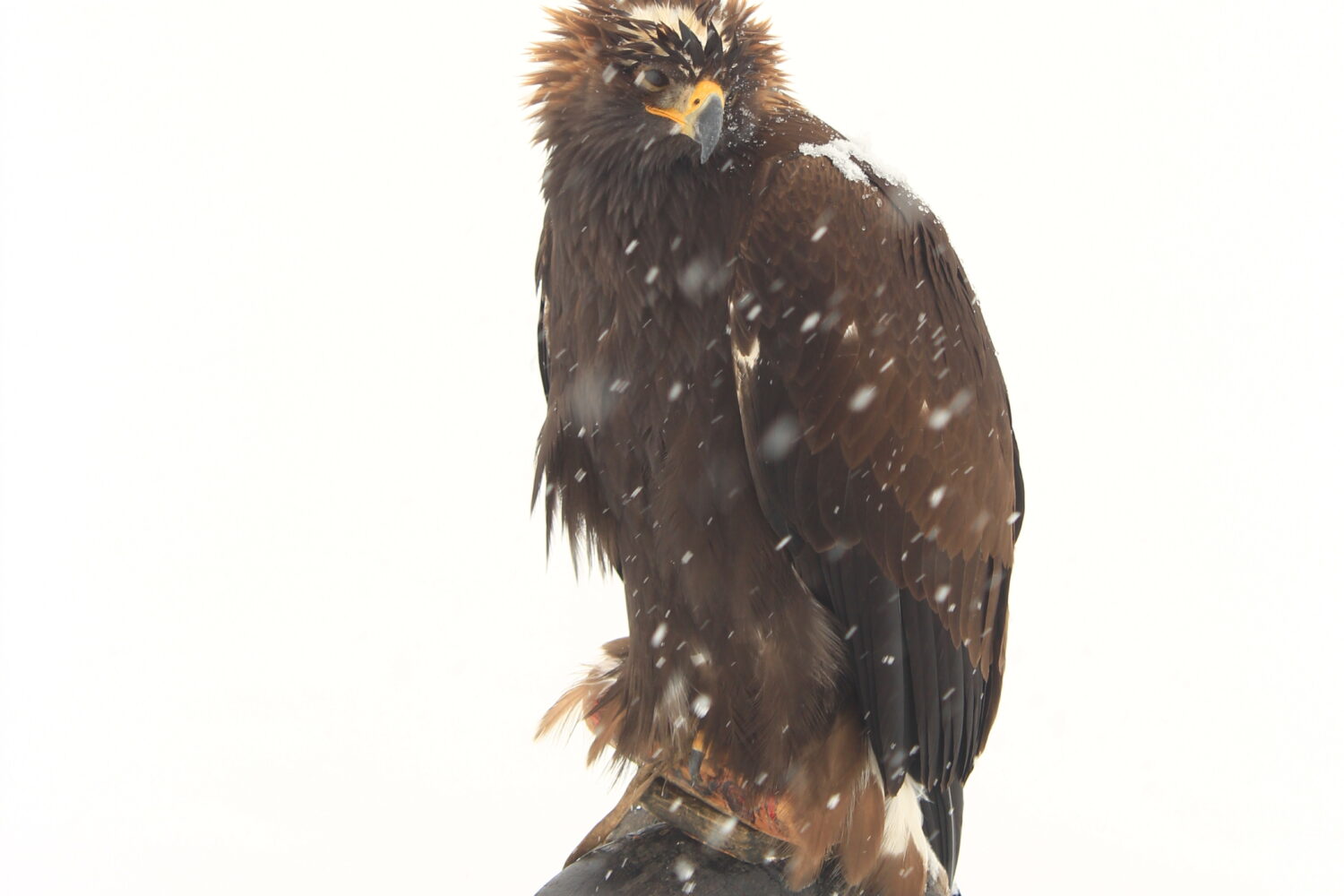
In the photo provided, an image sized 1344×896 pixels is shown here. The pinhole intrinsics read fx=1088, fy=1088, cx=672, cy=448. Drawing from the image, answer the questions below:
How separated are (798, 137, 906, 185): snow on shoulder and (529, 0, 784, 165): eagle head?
6.2 inches

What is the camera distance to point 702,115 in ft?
7.08

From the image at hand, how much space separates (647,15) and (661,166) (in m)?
0.31

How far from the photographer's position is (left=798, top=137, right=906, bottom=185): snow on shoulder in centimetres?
237

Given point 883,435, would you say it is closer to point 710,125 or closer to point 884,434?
point 884,434

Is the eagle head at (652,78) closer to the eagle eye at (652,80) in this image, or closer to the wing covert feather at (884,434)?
the eagle eye at (652,80)

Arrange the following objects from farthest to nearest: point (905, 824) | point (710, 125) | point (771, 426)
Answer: point (905, 824) < point (771, 426) < point (710, 125)

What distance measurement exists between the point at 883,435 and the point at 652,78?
90 centimetres

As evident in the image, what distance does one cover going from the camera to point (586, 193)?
2.40 m

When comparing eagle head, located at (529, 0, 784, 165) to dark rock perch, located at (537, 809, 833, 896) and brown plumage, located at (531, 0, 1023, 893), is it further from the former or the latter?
dark rock perch, located at (537, 809, 833, 896)

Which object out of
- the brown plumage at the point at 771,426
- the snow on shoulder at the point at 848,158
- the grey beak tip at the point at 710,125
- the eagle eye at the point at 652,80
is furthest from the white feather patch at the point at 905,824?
the eagle eye at the point at 652,80

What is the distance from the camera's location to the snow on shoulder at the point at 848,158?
2365 mm

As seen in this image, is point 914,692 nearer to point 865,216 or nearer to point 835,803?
point 835,803

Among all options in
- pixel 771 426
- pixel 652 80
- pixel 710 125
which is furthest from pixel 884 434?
pixel 652 80

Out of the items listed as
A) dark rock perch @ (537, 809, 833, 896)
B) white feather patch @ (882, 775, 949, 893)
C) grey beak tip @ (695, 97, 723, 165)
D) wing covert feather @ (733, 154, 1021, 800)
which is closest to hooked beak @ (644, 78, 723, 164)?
grey beak tip @ (695, 97, 723, 165)
